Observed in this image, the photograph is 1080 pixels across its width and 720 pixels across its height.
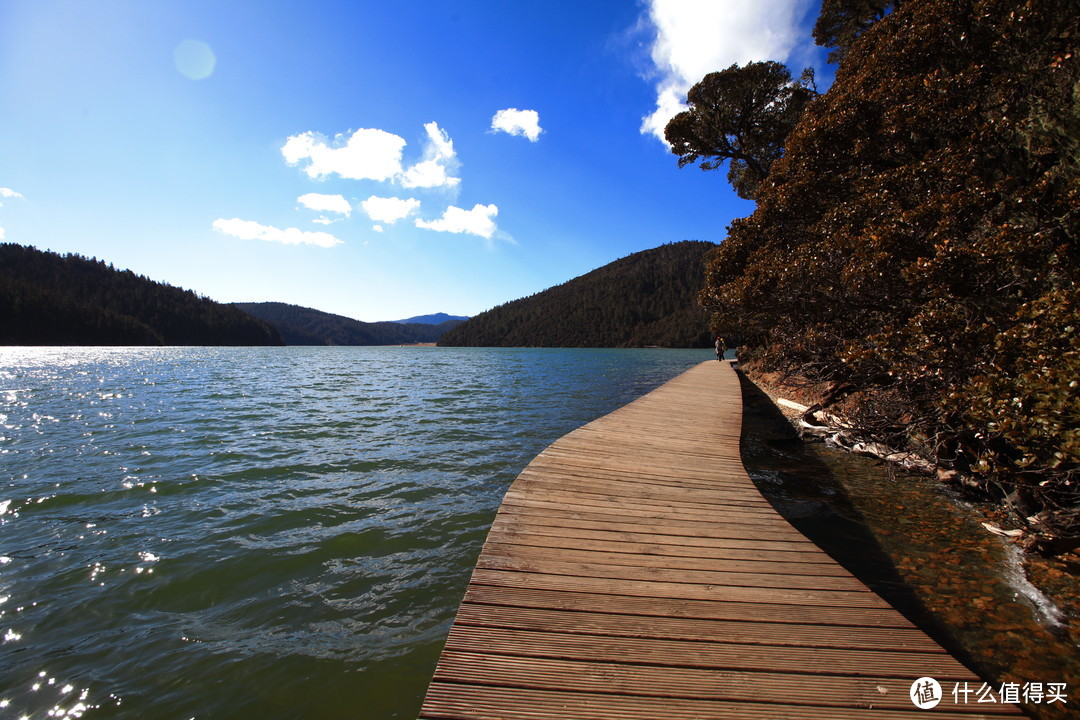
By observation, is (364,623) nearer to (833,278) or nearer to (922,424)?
(922,424)

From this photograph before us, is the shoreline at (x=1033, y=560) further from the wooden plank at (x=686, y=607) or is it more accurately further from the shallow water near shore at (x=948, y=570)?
the wooden plank at (x=686, y=607)

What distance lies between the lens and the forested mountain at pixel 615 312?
128 metres

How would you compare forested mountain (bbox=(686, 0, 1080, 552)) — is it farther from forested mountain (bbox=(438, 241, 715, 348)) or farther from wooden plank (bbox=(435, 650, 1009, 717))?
forested mountain (bbox=(438, 241, 715, 348))


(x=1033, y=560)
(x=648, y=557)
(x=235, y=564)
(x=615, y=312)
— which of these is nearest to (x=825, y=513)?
(x=1033, y=560)

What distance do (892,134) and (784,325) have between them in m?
4.53

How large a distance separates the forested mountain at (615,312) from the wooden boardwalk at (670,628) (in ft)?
382

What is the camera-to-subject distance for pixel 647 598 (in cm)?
256

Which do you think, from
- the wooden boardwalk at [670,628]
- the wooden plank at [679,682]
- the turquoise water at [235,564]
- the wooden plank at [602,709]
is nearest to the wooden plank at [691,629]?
the wooden boardwalk at [670,628]

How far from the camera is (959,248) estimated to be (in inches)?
193

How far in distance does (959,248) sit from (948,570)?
3.59 m

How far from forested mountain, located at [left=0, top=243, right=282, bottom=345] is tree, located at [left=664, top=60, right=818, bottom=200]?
12882 centimetres

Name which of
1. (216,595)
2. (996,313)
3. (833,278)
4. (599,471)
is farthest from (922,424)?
(216,595)

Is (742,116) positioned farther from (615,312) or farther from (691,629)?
(615,312)

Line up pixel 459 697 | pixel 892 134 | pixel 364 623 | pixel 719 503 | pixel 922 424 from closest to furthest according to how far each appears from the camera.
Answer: pixel 459 697
pixel 364 623
pixel 719 503
pixel 922 424
pixel 892 134
